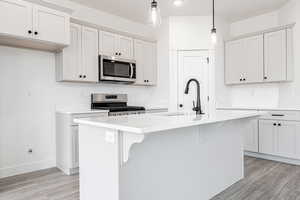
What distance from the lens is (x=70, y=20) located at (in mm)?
3342

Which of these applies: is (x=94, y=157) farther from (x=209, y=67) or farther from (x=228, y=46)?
(x=228, y=46)

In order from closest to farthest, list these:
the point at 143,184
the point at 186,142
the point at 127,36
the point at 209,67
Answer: the point at 143,184 < the point at 186,142 < the point at 127,36 < the point at 209,67

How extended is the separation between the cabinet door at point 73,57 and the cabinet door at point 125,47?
82 cm

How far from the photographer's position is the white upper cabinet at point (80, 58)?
3354 millimetres

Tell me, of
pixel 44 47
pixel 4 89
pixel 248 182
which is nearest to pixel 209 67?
pixel 248 182

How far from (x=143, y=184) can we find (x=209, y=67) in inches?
133

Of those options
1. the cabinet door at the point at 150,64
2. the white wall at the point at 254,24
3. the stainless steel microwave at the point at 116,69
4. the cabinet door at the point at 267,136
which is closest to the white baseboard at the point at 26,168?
the stainless steel microwave at the point at 116,69

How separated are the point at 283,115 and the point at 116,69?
3097mm

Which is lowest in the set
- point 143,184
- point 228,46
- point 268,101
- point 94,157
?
point 143,184

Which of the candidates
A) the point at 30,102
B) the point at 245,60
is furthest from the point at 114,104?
the point at 245,60

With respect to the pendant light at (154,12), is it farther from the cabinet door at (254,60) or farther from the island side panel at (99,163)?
the cabinet door at (254,60)

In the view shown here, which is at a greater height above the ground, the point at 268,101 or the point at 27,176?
the point at 268,101

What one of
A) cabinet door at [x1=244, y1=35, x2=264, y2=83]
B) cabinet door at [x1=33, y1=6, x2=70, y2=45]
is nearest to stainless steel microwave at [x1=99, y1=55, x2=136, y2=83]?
cabinet door at [x1=33, y1=6, x2=70, y2=45]

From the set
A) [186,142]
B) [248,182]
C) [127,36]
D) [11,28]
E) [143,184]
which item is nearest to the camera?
[143,184]
